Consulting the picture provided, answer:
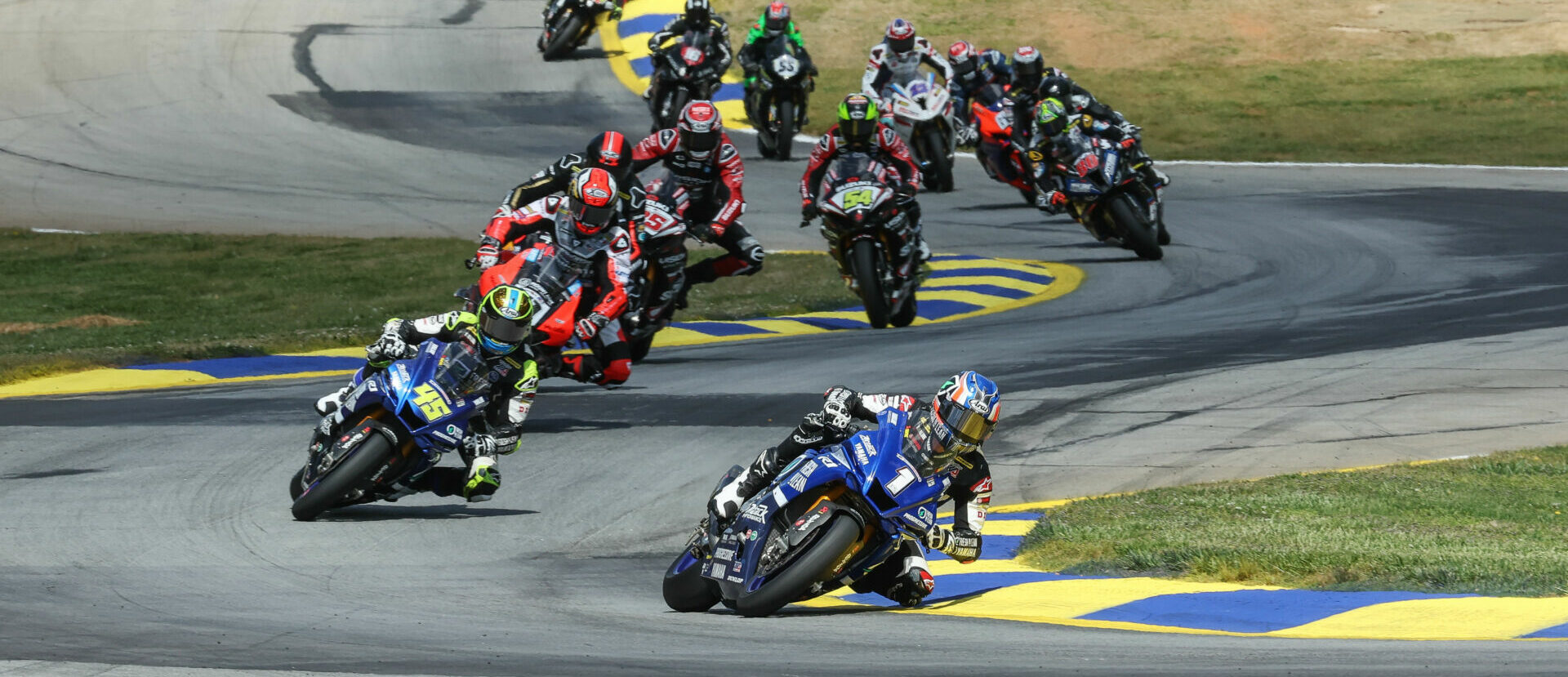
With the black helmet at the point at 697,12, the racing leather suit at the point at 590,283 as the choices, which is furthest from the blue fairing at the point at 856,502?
the black helmet at the point at 697,12

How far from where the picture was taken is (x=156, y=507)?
1102 cm

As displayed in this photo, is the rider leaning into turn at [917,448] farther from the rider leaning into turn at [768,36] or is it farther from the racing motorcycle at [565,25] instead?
the racing motorcycle at [565,25]

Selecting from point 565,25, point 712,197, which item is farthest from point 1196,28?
point 712,197

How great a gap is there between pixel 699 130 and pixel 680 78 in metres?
9.92

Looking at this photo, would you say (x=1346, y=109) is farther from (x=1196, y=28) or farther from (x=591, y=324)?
(x=591, y=324)

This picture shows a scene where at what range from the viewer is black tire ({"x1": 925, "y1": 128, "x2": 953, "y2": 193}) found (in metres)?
26.0

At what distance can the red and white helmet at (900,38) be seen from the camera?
83.3 feet

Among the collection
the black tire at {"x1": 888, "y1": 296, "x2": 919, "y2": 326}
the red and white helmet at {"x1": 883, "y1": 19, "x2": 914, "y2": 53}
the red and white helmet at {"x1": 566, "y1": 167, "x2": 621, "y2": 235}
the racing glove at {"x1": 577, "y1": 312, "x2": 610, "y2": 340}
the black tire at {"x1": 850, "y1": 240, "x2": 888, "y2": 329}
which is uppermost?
the red and white helmet at {"x1": 566, "y1": 167, "x2": 621, "y2": 235}

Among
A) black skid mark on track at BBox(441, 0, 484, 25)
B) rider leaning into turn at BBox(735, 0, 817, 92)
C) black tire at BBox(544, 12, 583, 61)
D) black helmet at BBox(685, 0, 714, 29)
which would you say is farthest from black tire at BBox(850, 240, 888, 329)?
black skid mark on track at BBox(441, 0, 484, 25)

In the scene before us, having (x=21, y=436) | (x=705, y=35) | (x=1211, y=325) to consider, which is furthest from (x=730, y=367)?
(x=705, y=35)

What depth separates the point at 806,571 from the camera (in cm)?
845

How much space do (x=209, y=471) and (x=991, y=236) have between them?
45.6 feet

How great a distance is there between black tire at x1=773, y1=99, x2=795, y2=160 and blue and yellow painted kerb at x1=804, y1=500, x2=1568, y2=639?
1844 centimetres

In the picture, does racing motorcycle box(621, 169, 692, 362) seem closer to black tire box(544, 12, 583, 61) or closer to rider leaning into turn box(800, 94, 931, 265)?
rider leaning into turn box(800, 94, 931, 265)
